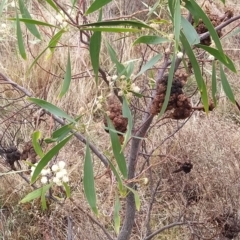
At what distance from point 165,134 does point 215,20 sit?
1408 mm

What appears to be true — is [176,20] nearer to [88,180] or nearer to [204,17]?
[204,17]

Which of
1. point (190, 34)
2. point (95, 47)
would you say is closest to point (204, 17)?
point (190, 34)

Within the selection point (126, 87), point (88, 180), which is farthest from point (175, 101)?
point (88, 180)

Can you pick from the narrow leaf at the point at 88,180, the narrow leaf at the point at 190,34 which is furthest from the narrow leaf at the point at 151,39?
the narrow leaf at the point at 88,180

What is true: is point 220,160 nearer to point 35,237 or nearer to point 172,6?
point 35,237

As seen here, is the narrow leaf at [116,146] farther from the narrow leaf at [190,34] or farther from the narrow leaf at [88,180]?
the narrow leaf at [190,34]

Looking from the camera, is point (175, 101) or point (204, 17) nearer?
point (204, 17)

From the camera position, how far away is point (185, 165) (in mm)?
1199

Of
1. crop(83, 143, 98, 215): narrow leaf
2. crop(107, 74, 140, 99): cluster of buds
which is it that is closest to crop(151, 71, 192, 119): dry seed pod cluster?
crop(107, 74, 140, 99): cluster of buds

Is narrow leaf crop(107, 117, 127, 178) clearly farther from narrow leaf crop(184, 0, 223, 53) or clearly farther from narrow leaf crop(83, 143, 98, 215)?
narrow leaf crop(184, 0, 223, 53)

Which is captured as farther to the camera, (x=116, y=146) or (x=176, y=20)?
(x=116, y=146)

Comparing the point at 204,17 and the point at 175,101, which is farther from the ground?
the point at 204,17

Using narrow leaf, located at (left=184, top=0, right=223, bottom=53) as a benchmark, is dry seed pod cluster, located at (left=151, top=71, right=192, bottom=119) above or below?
below

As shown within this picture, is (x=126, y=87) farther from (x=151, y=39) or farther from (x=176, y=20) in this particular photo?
(x=176, y=20)
